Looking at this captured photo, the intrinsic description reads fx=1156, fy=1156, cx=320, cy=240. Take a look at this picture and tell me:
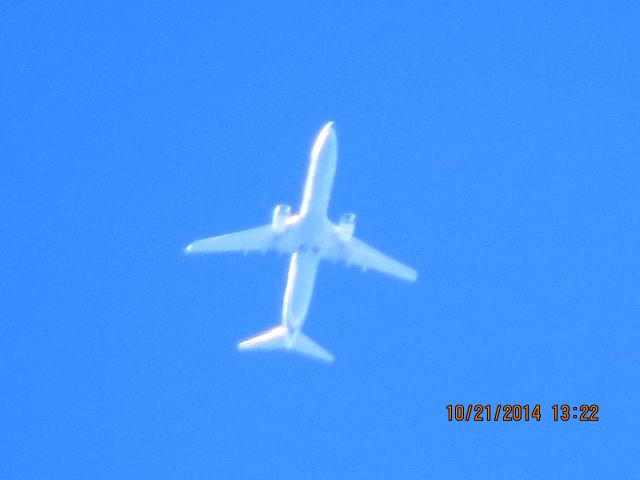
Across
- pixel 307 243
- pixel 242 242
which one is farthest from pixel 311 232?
pixel 242 242

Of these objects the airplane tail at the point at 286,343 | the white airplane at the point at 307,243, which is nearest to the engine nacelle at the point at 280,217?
the white airplane at the point at 307,243

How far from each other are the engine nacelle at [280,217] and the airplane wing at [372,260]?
4098 millimetres

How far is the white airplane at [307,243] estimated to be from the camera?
2431 inches

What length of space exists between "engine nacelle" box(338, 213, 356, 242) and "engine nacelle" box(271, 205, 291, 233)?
3169mm

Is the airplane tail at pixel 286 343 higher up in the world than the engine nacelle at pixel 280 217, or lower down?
lower down

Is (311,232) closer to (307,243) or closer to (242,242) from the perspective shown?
(307,243)

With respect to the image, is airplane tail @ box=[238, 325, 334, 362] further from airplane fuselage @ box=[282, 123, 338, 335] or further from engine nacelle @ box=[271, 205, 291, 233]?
engine nacelle @ box=[271, 205, 291, 233]

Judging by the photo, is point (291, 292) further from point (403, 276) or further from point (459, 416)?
point (459, 416)

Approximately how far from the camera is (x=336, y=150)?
60469 millimetres

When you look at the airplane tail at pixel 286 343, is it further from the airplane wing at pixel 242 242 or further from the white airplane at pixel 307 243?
the airplane wing at pixel 242 242

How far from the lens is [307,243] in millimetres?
64562

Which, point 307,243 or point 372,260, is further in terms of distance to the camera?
point 372,260

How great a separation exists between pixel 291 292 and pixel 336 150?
31.1ft

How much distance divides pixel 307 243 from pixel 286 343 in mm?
7900
